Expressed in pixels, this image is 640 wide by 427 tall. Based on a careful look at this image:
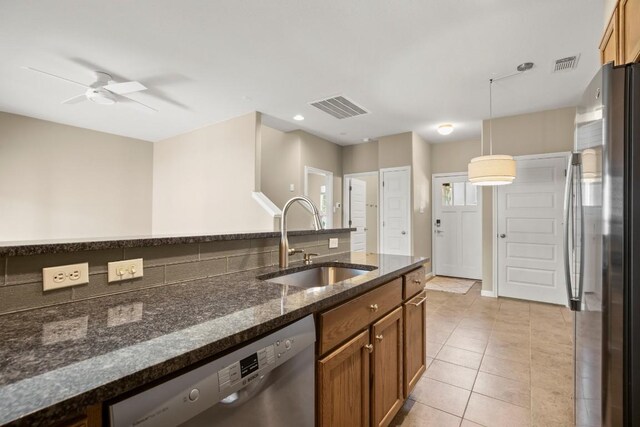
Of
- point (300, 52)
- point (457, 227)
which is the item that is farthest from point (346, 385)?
point (457, 227)

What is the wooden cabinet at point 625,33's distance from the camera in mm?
1235

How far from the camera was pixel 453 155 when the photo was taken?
19.3 ft

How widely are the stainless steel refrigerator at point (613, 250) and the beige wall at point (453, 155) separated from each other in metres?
4.79

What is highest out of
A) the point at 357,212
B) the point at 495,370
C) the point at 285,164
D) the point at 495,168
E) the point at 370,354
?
the point at 285,164

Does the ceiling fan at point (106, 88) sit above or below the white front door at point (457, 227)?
above

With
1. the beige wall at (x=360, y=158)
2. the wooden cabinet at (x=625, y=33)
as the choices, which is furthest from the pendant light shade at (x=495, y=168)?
the beige wall at (x=360, y=158)

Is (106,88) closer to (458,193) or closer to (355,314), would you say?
(355,314)

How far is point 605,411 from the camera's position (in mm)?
1065

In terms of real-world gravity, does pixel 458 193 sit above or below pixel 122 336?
above

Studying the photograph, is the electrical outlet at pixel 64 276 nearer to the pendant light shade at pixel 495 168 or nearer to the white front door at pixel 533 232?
the pendant light shade at pixel 495 168

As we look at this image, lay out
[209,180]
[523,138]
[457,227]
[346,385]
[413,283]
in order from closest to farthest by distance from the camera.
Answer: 1. [346,385]
2. [413,283]
3. [523,138]
4. [209,180]
5. [457,227]

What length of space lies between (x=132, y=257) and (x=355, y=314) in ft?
3.02

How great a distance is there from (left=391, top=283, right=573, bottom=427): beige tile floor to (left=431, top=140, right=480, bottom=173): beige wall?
293 centimetres

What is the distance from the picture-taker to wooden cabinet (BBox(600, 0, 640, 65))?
124 centimetres
